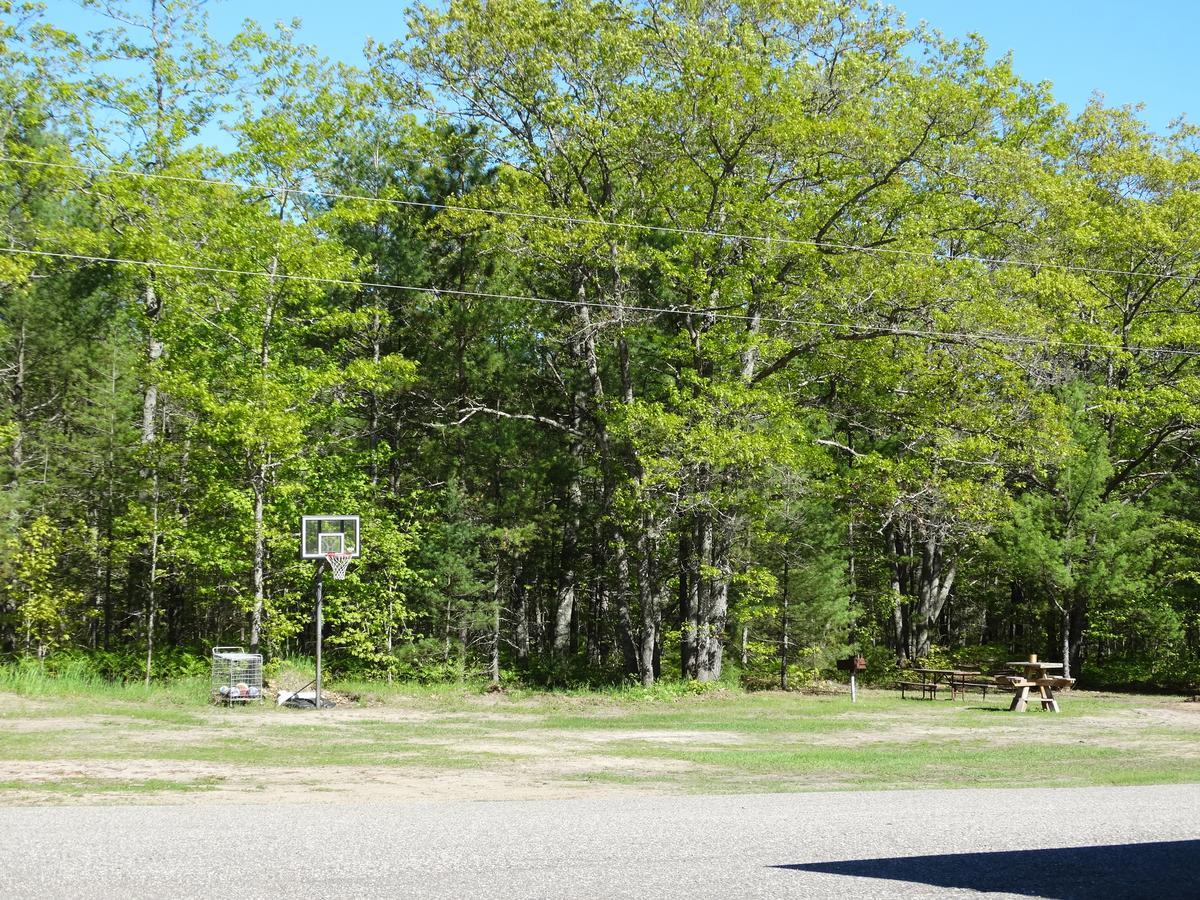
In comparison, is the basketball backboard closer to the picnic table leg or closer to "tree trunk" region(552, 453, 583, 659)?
"tree trunk" region(552, 453, 583, 659)

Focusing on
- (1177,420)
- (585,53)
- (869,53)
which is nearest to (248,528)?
(585,53)

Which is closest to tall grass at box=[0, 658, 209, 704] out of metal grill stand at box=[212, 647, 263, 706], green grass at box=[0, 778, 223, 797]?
metal grill stand at box=[212, 647, 263, 706]

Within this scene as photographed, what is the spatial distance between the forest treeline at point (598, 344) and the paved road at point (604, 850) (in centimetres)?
1425

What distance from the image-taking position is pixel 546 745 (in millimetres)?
14625

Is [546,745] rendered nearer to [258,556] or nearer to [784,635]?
[258,556]

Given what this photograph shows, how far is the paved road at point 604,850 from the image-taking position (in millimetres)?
5879

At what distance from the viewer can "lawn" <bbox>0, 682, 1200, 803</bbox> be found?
34.3ft

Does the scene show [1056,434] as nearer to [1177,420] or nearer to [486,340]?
[1177,420]

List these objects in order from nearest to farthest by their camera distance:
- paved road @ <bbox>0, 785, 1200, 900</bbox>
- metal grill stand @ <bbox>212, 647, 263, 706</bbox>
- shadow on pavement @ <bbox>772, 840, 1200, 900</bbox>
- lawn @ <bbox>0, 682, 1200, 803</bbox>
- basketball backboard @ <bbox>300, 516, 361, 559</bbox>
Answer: paved road @ <bbox>0, 785, 1200, 900</bbox>
shadow on pavement @ <bbox>772, 840, 1200, 900</bbox>
lawn @ <bbox>0, 682, 1200, 803</bbox>
metal grill stand @ <bbox>212, 647, 263, 706</bbox>
basketball backboard @ <bbox>300, 516, 361, 559</bbox>

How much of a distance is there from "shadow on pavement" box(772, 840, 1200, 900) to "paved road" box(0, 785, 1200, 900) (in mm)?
17

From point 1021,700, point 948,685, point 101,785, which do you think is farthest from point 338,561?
point 948,685

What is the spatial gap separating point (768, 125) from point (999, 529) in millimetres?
12263

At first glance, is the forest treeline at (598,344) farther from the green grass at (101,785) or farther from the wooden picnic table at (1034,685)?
the green grass at (101,785)

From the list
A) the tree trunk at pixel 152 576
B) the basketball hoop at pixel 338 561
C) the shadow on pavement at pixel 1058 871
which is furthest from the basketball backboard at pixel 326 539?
the shadow on pavement at pixel 1058 871
